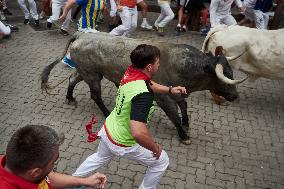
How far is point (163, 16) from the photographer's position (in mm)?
10664

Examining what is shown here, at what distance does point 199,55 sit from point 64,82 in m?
3.38

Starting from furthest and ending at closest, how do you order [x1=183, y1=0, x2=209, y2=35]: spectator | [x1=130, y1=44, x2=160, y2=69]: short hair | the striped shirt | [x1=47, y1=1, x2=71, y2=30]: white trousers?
[x1=183, y1=0, x2=209, y2=35]: spectator, [x1=47, y1=1, x2=71, y2=30]: white trousers, the striped shirt, [x1=130, y1=44, x2=160, y2=69]: short hair

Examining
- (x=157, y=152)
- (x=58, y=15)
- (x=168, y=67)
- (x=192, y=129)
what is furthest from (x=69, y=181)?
(x=58, y=15)

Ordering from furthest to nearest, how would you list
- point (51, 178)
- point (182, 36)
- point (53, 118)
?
point (182, 36) → point (53, 118) → point (51, 178)

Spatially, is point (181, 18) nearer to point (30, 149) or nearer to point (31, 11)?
point (31, 11)

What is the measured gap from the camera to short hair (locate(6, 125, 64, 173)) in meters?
2.29

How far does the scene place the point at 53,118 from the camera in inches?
253

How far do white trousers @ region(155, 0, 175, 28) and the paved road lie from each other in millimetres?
3058

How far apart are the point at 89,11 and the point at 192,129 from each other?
3460 millimetres

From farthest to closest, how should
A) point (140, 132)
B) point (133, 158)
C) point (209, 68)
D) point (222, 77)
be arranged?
point (209, 68), point (222, 77), point (133, 158), point (140, 132)

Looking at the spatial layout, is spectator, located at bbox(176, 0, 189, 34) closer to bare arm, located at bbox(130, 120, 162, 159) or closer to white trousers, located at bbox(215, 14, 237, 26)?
white trousers, located at bbox(215, 14, 237, 26)

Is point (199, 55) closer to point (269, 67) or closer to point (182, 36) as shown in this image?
point (269, 67)

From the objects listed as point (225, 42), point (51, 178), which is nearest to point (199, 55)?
point (225, 42)

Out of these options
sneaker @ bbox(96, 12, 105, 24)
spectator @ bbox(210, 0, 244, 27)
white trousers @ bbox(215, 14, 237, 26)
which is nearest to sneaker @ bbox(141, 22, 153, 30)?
sneaker @ bbox(96, 12, 105, 24)
